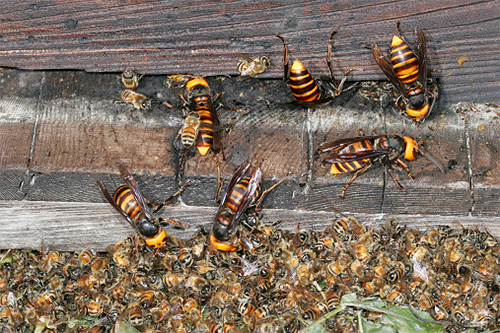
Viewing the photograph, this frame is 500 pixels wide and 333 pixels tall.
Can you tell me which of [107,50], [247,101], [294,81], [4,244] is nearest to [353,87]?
[294,81]

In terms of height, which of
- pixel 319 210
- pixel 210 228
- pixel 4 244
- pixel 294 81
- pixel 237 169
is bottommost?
pixel 4 244

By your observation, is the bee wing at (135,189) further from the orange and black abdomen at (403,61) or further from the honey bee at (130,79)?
the orange and black abdomen at (403,61)

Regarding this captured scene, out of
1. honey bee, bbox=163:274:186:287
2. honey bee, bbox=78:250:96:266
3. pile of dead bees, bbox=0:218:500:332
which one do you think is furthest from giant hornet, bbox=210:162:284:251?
honey bee, bbox=78:250:96:266

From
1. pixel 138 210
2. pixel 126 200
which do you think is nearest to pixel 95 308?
pixel 138 210

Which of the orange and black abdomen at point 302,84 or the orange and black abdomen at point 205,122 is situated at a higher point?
the orange and black abdomen at point 302,84

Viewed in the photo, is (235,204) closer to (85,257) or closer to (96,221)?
(96,221)

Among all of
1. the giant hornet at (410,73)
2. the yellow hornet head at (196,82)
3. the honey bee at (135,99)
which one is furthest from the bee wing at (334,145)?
the honey bee at (135,99)

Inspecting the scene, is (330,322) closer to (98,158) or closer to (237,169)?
(237,169)
